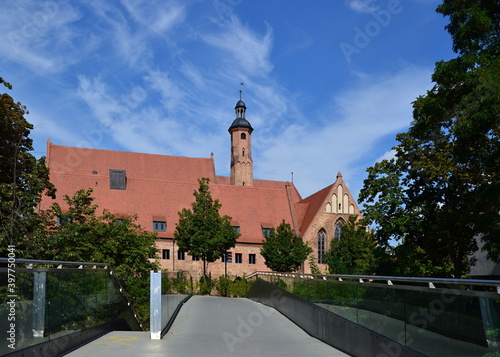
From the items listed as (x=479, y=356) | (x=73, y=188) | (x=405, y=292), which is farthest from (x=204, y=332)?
(x=73, y=188)

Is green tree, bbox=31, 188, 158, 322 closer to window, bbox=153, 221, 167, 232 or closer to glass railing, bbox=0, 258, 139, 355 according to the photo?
glass railing, bbox=0, 258, 139, 355

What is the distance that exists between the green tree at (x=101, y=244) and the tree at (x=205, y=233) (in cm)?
859

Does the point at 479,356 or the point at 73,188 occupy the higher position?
the point at 73,188

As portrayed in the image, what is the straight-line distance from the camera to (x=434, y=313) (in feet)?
20.3

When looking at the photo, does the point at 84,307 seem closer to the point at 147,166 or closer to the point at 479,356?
the point at 479,356

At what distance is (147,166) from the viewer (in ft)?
210

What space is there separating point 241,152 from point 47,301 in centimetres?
6535

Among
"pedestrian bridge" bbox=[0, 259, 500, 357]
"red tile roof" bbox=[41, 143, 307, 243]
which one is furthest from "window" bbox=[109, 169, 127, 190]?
"pedestrian bridge" bbox=[0, 259, 500, 357]

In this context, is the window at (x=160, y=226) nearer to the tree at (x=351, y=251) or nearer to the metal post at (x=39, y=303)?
Result: the tree at (x=351, y=251)

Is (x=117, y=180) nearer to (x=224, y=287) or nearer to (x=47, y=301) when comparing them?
(x=224, y=287)

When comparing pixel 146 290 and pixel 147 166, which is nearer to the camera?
pixel 146 290

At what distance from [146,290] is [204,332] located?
52.3ft

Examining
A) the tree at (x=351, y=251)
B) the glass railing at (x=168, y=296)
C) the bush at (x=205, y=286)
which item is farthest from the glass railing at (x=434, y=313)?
the tree at (x=351, y=251)

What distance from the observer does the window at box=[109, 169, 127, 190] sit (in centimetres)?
5356
